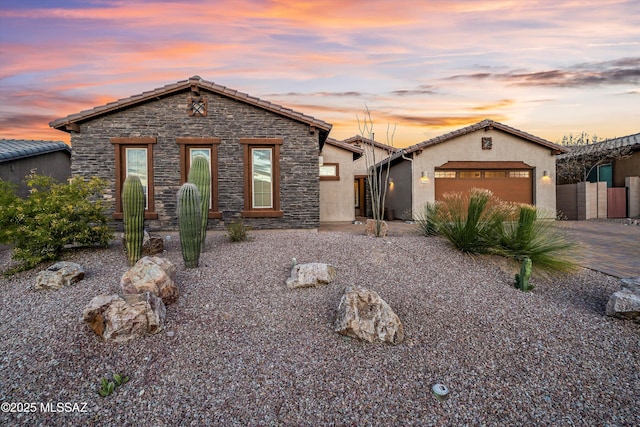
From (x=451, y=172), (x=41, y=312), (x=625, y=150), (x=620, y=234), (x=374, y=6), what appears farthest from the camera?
(x=625, y=150)

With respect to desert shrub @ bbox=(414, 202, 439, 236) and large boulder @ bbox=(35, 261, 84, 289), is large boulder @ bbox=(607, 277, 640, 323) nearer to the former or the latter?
desert shrub @ bbox=(414, 202, 439, 236)

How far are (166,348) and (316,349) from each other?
4.85ft

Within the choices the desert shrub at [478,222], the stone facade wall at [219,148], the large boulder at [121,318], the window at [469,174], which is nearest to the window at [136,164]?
the stone facade wall at [219,148]

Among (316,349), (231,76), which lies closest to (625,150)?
(231,76)

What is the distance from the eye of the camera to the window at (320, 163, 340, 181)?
579 inches

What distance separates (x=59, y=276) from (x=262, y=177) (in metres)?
5.91

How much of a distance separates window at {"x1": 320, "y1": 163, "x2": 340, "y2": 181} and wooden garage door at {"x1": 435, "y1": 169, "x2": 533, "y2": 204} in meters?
4.41

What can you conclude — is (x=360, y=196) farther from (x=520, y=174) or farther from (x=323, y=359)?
(x=323, y=359)

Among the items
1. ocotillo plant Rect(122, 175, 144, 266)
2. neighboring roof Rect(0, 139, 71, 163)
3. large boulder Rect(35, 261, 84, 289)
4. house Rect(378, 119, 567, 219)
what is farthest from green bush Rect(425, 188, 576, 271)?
neighboring roof Rect(0, 139, 71, 163)

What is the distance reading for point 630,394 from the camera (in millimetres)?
2875

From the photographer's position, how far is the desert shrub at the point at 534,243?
18.7ft

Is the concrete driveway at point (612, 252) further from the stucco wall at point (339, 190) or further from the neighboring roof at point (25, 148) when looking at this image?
the neighboring roof at point (25, 148)

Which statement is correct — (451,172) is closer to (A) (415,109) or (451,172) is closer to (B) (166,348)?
(A) (415,109)

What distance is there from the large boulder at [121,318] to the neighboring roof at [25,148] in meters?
10.9
